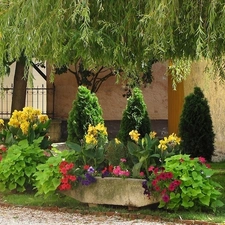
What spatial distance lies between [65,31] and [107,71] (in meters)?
13.1

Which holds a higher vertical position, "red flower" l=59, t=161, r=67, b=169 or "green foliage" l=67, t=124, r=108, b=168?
"green foliage" l=67, t=124, r=108, b=168

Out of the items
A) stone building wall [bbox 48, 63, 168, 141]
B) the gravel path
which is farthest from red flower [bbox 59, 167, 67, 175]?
stone building wall [bbox 48, 63, 168, 141]

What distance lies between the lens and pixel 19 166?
8.78 meters

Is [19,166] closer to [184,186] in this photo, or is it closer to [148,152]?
[148,152]

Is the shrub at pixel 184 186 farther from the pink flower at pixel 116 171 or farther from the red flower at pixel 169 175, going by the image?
the pink flower at pixel 116 171

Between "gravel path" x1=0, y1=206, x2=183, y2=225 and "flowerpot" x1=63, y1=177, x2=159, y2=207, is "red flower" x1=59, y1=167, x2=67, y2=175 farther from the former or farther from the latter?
"gravel path" x1=0, y1=206, x2=183, y2=225

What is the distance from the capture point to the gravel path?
7.33 m

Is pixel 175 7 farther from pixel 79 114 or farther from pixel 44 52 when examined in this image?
pixel 79 114

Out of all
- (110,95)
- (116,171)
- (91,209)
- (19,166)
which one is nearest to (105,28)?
(116,171)

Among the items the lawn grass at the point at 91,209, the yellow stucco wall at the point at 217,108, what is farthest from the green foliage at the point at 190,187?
the yellow stucco wall at the point at 217,108

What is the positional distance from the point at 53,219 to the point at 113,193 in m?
0.82

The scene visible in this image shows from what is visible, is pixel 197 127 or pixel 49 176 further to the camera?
pixel 197 127

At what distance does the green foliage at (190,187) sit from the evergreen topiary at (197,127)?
6.50 m

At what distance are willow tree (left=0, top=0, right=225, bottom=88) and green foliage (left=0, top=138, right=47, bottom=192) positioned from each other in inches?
77.4
